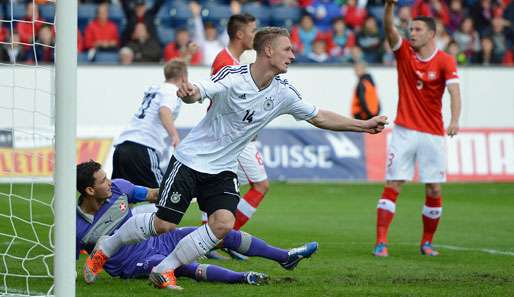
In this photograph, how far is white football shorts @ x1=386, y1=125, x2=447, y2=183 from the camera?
34.8 feet

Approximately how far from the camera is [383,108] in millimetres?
21047

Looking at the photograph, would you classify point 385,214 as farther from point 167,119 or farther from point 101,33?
point 101,33

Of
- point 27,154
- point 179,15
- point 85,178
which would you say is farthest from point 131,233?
point 179,15

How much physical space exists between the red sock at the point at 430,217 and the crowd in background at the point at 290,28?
977 centimetres

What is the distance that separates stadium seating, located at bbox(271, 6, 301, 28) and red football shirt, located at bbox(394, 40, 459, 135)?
12217 mm

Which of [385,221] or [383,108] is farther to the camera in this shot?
[383,108]

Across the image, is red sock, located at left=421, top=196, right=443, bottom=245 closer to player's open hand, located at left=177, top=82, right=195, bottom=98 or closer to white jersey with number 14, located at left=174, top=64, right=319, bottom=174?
white jersey with number 14, located at left=174, top=64, right=319, bottom=174

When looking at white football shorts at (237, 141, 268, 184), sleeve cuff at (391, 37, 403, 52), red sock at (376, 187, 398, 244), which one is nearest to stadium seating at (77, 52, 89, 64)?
white football shorts at (237, 141, 268, 184)

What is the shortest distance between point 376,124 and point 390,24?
274cm

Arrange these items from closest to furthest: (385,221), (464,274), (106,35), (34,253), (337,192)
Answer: (464,274)
(34,253)
(385,221)
(337,192)
(106,35)

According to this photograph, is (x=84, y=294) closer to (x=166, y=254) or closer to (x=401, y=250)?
(x=166, y=254)

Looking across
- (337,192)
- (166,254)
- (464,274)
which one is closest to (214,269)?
(166,254)

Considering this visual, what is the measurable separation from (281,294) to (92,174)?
5.88 feet

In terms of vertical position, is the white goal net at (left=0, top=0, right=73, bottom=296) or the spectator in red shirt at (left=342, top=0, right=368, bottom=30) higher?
the spectator in red shirt at (left=342, top=0, right=368, bottom=30)
